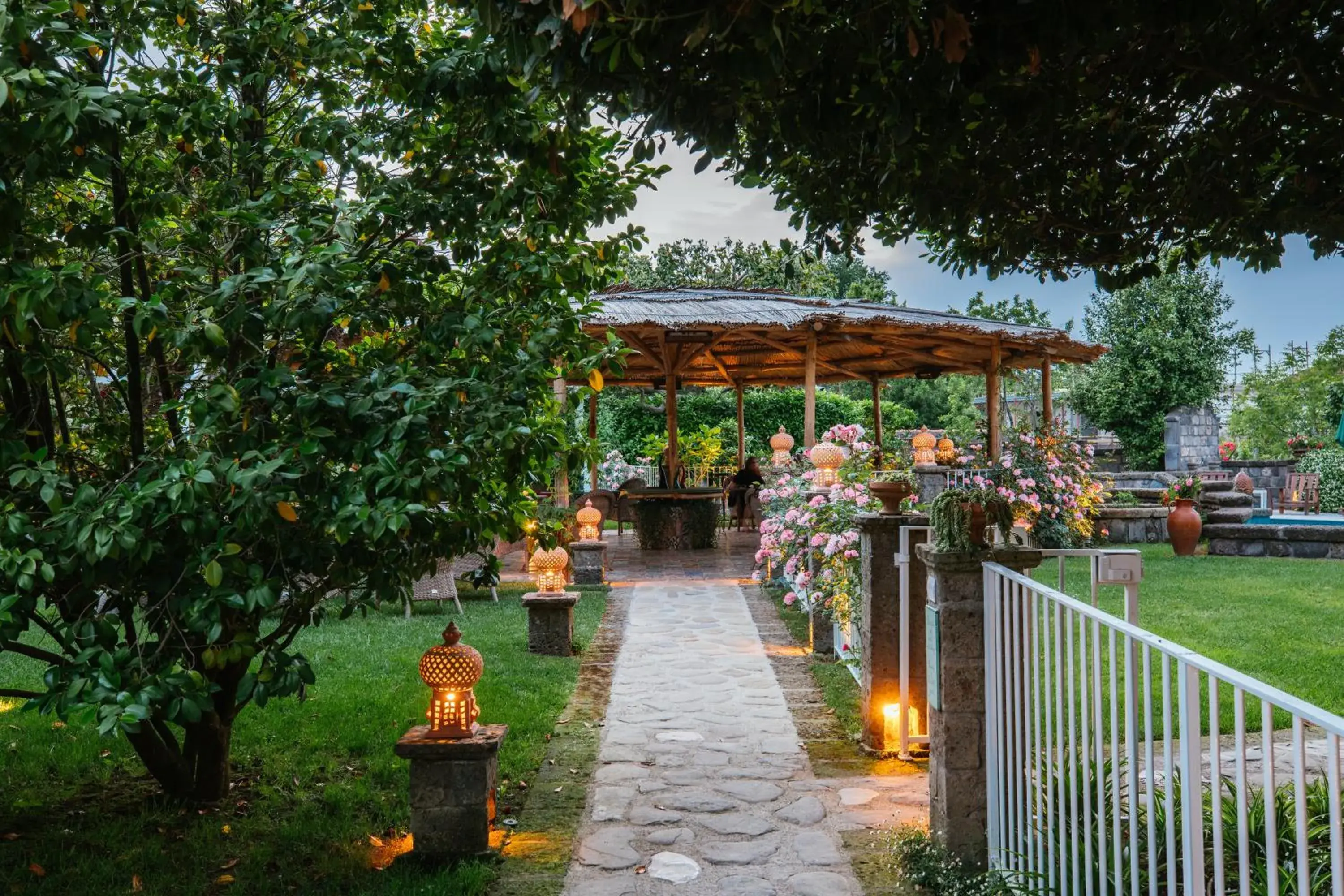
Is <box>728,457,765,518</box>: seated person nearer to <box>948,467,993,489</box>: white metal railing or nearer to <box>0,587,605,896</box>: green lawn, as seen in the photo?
<box>948,467,993,489</box>: white metal railing

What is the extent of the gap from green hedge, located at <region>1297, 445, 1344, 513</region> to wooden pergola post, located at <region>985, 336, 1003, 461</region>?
7.44 metres

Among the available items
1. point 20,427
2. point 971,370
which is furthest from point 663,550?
point 20,427

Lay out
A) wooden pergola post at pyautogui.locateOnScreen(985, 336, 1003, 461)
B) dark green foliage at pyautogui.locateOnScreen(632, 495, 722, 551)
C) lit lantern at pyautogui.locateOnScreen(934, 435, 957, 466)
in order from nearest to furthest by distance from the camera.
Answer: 1. wooden pergola post at pyautogui.locateOnScreen(985, 336, 1003, 461)
2. lit lantern at pyautogui.locateOnScreen(934, 435, 957, 466)
3. dark green foliage at pyautogui.locateOnScreen(632, 495, 722, 551)

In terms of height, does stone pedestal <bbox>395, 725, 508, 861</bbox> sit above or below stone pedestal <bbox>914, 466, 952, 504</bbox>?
below

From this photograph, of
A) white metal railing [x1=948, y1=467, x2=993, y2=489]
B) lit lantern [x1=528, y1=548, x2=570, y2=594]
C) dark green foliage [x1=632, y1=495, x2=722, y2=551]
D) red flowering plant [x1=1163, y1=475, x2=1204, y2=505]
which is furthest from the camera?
dark green foliage [x1=632, y1=495, x2=722, y2=551]

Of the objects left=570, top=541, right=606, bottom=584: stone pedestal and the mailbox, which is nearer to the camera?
the mailbox

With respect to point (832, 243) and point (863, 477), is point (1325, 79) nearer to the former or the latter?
point (832, 243)

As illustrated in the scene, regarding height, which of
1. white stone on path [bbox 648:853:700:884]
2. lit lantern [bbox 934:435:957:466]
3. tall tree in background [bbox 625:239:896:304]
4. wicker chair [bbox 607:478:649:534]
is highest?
tall tree in background [bbox 625:239:896:304]

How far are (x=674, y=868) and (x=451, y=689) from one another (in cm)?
106

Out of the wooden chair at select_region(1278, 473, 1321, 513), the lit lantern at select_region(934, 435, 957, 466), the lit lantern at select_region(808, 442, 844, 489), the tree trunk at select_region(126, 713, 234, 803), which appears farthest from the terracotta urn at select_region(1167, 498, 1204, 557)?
the tree trunk at select_region(126, 713, 234, 803)

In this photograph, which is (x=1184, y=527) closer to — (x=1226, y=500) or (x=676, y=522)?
(x=1226, y=500)

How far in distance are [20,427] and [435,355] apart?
1405 millimetres

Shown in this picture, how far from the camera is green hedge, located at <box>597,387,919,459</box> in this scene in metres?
21.9

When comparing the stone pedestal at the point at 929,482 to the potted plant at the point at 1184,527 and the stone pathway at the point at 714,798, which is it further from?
the potted plant at the point at 1184,527
